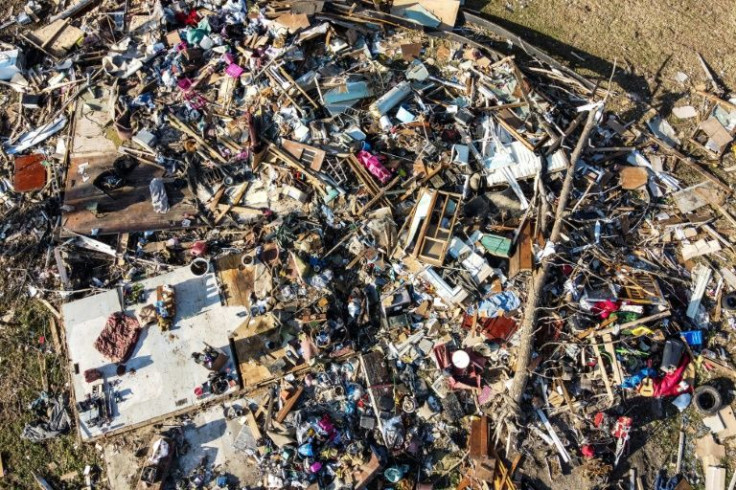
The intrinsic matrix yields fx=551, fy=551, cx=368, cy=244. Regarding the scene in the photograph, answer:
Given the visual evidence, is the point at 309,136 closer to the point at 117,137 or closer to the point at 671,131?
the point at 117,137

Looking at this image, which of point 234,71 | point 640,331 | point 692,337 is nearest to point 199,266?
point 234,71

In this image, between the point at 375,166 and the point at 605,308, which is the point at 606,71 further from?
the point at 375,166

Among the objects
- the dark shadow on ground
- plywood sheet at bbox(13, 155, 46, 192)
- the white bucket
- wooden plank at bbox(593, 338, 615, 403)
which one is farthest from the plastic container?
plywood sheet at bbox(13, 155, 46, 192)

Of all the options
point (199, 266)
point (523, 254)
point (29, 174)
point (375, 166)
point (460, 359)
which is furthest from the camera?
point (29, 174)

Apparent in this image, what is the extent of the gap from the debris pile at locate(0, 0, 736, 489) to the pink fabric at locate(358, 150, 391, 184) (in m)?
0.06

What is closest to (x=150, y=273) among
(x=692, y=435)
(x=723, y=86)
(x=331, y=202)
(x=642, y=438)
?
(x=331, y=202)

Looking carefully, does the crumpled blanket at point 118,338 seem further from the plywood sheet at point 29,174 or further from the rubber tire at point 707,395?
the rubber tire at point 707,395

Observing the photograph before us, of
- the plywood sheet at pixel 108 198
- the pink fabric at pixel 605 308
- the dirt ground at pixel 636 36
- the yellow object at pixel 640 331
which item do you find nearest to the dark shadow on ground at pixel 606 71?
the dirt ground at pixel 636 36

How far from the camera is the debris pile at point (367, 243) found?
10.5 meters

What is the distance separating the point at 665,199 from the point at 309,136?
25.1 feet

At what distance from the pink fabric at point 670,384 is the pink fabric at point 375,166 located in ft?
21.6

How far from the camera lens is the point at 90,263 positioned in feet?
37.0

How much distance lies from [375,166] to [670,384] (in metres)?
7.10

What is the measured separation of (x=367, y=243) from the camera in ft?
36.1
